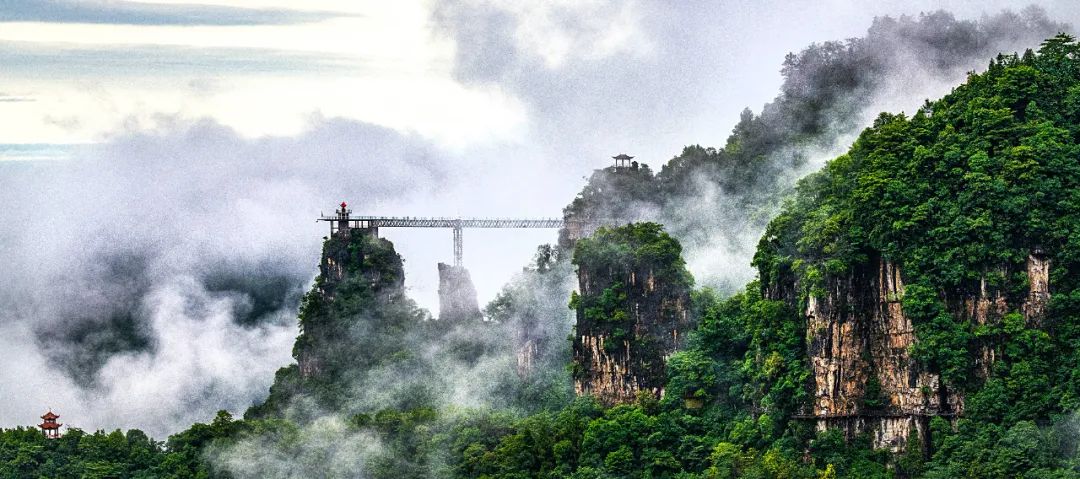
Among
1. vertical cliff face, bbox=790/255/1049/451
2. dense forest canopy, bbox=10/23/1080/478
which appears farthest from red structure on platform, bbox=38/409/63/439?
vertical cliff face, bbox=790/255/1049/451

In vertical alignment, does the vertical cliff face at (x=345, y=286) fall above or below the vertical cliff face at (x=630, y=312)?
above

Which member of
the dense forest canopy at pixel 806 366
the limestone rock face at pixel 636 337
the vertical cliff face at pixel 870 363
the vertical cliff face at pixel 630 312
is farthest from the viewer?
the vertical cliff face at pixel 630 312

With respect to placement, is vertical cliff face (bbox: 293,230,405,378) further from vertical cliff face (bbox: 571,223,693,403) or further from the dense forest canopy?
vertical cliff face (bbox: 571,223,693,403)

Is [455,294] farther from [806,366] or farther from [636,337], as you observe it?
[806,366]

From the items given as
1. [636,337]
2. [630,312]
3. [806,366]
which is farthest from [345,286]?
[806,366]

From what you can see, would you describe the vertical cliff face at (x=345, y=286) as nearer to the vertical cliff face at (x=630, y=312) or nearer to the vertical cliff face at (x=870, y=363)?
the vertical cliff face at (x=630, y=312)

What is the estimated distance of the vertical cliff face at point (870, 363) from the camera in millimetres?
87125

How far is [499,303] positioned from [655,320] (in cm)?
1650

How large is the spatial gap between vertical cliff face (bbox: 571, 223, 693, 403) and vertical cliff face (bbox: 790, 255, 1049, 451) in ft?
31.4

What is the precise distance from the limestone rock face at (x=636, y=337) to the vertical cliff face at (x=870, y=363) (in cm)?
946

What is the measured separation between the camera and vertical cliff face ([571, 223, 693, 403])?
323 ft

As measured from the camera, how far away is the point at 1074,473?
265 ft

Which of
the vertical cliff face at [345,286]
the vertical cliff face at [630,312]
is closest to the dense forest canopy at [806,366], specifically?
the vertical cliff face at [630,312]

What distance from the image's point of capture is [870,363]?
88875mm
